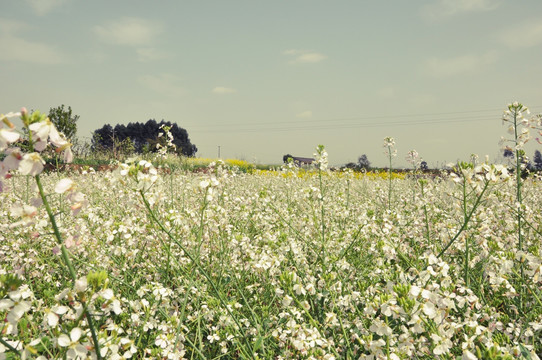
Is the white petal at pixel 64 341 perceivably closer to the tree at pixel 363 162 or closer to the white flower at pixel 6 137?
the white flower at pixel 6 137

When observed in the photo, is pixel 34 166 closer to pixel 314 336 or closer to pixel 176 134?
pixel 314 336

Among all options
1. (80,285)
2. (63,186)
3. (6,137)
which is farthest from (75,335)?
(6,137)

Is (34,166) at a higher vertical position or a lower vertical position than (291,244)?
higher

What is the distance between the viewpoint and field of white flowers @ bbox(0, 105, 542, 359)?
1.41 metres

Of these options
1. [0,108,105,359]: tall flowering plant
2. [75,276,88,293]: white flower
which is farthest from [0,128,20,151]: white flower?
[75,276,88,293]: white flower

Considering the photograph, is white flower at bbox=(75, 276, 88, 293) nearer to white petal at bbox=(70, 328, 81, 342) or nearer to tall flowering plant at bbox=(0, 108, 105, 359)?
tall flowering plant at bbox=(0, 108, 105, 359)

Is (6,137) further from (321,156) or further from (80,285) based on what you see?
(321,156)

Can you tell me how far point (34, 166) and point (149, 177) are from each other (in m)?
0.66

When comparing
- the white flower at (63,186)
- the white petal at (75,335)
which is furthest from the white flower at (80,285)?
the white flower at (63,186)

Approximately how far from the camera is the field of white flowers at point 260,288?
4.64ft

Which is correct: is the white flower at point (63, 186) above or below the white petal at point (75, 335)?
above

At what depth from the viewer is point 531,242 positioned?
163 inches

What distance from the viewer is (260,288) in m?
3.31

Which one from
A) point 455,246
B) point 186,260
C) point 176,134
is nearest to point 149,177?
point 186,260
